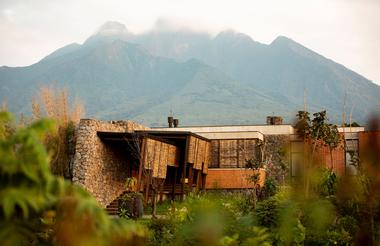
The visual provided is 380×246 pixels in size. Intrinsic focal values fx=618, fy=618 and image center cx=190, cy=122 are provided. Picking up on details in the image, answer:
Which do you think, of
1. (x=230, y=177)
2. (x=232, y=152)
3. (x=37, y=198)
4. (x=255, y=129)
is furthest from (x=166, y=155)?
(x=37, y=198)

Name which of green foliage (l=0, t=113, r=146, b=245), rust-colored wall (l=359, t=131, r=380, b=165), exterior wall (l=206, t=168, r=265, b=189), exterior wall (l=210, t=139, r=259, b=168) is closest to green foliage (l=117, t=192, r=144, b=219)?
exterior wall (l=206, t=168, r=265, b=189)

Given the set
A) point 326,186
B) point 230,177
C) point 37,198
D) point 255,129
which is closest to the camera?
A: point 37,198

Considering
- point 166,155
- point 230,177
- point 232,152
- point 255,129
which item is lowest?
point 230,177

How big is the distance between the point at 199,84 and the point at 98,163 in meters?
120

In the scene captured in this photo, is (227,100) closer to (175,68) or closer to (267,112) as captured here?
(267,112)

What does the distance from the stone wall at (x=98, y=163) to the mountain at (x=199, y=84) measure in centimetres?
8704

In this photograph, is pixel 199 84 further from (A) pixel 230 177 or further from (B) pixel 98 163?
(B) pixel 98 163

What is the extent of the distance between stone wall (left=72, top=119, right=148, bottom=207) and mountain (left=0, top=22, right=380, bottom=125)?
87.0 meters

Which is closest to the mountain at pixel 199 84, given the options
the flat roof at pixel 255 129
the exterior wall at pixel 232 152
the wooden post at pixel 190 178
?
the flat roof at pixel 255 129

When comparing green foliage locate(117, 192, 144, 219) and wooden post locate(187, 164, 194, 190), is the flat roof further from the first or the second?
green foliage locate(117, 192, 144, 219)

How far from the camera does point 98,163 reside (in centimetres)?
2145

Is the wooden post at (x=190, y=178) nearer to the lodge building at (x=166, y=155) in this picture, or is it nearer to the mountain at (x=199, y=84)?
the lodge building at (x=166, y=155)

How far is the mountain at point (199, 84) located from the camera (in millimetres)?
125562

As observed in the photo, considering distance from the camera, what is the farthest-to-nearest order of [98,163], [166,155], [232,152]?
1. [232,152]
2. [166,155]
3. [98,163]
